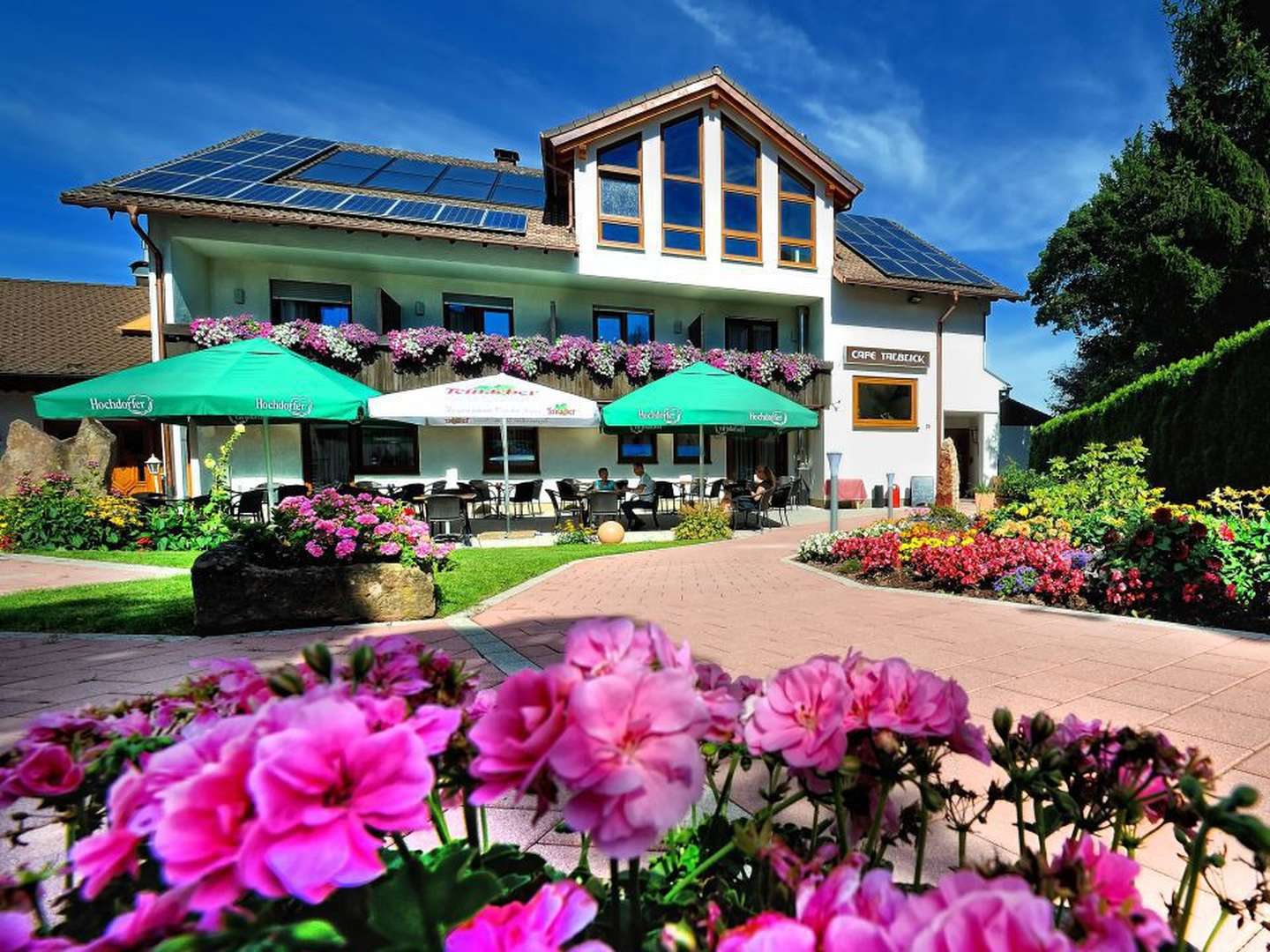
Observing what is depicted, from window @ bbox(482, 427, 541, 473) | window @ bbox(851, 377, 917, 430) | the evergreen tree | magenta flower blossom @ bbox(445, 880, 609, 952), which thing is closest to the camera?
magenta flower blossom @ bbox(445, 880, 609, 952)

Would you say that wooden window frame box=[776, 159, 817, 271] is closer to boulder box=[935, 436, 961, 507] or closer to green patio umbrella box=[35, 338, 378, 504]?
boulder box=[935, 436, 961, 507]

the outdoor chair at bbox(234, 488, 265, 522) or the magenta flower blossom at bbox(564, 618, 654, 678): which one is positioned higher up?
the magenta flower blossom at bbox(564, 618, 654, 678)

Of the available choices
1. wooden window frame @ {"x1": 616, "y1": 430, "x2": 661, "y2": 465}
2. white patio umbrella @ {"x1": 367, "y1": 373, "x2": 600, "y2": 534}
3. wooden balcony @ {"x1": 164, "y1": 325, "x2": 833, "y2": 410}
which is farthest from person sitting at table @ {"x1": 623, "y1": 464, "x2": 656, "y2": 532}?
wooden balcony @ {"x1": 164, "y1": 325, "x2": 833, "y2": 410}

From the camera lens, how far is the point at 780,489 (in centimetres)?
1172

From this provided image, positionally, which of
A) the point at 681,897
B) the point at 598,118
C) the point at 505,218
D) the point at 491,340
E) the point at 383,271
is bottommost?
the point at 681,897

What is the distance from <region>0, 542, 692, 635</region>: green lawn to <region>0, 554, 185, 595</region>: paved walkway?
31cm

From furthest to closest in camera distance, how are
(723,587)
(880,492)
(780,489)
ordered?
(880,492), (780,489), (723,587)

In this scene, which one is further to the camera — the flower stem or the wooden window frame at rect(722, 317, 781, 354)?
the wooden window frame at rect(722, 317, 781, 354)

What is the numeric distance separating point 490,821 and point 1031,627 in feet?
12.9

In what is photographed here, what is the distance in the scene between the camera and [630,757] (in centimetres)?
54

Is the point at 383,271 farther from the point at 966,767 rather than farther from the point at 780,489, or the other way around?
the point at 966,767

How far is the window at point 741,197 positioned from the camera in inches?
597

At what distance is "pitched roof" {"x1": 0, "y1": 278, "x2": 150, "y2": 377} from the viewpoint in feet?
52.8

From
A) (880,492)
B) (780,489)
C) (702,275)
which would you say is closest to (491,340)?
(702,275)
